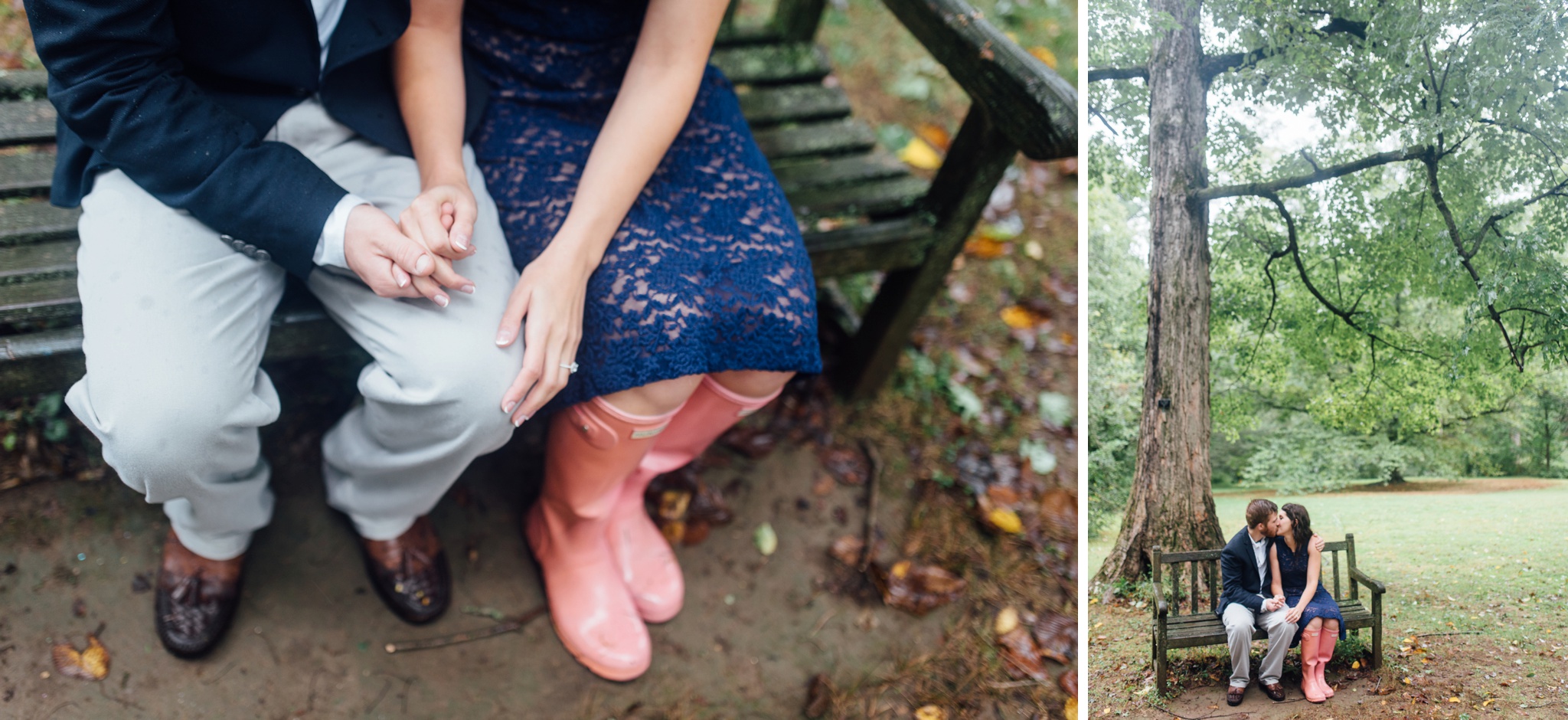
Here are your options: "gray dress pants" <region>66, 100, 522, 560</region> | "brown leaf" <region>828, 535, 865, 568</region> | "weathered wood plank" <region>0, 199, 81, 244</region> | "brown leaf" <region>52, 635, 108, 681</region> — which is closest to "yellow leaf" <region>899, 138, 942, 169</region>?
A: "brown leaf" <region>828, 535, 865, 568</region>

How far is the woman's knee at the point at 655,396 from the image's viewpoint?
5.17 feet

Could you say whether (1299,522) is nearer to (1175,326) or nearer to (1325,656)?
(1325,656)

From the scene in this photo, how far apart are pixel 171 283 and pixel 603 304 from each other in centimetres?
61

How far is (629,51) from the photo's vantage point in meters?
1.81

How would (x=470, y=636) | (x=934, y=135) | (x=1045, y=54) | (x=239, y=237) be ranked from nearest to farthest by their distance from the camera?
(x=239, y=237), (x=470, y=636), (x=934, y=135), (x=1045, y=54)

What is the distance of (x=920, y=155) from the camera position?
309 cm

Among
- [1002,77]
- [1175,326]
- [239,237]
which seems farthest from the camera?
[1002,77]

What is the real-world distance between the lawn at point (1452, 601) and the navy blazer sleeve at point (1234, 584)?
0.12 ft

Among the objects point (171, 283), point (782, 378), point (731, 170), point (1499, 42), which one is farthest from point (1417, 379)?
point (171, 283)

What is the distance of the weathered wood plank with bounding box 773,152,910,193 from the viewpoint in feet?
7.07

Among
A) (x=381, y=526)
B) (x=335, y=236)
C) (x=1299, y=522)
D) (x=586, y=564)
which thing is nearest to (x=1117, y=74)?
(x=1299, y=522)

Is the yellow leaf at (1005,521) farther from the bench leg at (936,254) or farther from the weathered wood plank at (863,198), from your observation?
the weathered wood plank at (863,198)

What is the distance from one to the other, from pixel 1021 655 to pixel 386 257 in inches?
59.2

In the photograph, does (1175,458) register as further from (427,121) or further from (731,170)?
(427,121)
